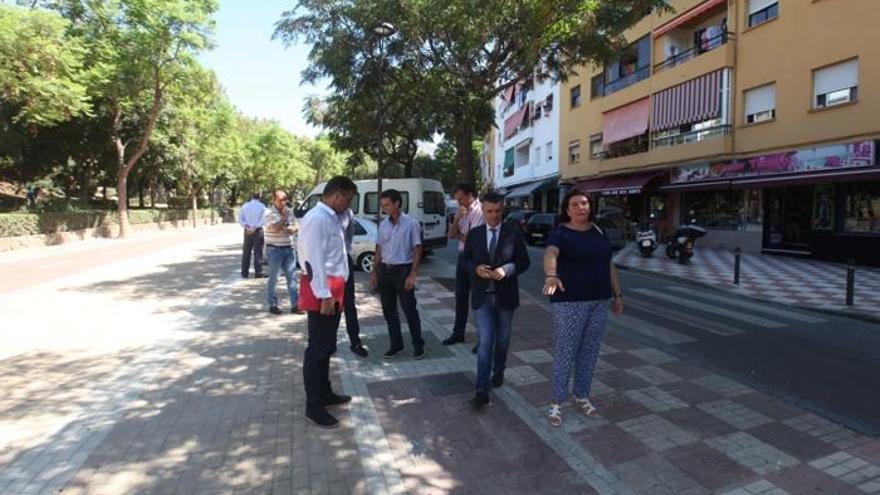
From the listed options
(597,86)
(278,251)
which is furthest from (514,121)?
(278,251)

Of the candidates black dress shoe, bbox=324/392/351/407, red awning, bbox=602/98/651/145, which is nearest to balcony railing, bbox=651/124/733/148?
red awning, bbox=602/98/651/145

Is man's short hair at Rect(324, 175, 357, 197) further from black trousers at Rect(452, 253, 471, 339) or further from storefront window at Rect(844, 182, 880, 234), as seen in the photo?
storefront window at Rect(844, 182, 880, 234)

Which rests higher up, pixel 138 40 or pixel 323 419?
pixel 138 40

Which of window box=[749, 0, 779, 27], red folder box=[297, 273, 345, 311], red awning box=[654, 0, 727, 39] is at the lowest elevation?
red folder box=[297, 273, 345, 311]

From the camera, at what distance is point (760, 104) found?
1869 cm

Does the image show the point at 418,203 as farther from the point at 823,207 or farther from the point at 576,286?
the point at 823,207

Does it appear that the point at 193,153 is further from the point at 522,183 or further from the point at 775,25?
the point at 775,25

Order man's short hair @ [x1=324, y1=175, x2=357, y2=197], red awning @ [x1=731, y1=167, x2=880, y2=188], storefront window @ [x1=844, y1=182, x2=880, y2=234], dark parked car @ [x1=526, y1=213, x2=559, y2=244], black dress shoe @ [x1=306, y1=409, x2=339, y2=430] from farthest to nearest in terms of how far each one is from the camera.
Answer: dark parked car @ [x1=526, y1=213, x2=559, y2=244] → storefront window @ [x1=844, y1=182, x2=880, y2=234] → red awning @ [x1=731, y1=167, x2=880, y2=188] → man's short hair @ [x1=324, y1=175, x2=357, y2=197] → black dress shoe @ [x1=306, y1=409, x2=339, y2=430]

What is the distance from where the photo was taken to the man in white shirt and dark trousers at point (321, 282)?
4172 mm

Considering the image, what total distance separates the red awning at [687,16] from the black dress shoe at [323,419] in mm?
21351

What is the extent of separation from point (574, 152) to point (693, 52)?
9.89m

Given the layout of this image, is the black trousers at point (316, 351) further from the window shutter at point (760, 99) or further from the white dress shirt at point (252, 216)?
the window shutter at point (760, 99)

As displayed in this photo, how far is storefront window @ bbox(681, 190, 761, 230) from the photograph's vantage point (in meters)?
19.6

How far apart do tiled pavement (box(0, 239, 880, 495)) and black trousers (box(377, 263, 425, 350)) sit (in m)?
0.21
